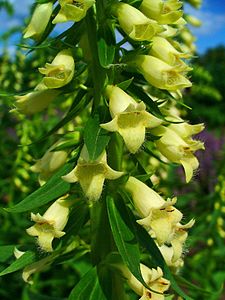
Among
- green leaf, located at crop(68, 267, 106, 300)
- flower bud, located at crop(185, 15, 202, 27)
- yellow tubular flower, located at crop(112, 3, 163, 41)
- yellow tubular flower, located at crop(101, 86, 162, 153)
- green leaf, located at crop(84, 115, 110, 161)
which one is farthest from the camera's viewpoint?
flower bud, located at crop(185, 15, 202, 27)

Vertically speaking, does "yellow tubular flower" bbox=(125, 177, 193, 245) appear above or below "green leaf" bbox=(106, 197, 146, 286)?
above

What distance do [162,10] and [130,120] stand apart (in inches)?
23.3

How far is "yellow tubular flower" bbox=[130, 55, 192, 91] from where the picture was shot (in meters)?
2.68

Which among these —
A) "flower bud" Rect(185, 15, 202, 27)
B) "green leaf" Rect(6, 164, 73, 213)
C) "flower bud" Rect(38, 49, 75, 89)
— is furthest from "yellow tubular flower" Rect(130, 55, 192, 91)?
"flower bud" Rect(185, 15, 202, 27)

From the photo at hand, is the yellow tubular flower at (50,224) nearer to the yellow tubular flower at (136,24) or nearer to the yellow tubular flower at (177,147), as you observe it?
the yellow tubular flower at (177,147)

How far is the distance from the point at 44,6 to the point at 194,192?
4706 mm

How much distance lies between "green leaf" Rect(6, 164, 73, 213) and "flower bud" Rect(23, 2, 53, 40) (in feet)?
2.26

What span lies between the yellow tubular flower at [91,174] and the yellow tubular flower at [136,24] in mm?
599

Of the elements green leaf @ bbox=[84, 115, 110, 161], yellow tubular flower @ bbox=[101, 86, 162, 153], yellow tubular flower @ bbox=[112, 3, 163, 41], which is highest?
yellow tubular flower @ bbox=[112, 3, 163, 41]

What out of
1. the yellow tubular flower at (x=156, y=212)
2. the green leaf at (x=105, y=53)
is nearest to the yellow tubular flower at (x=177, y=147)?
the yellow tubular flower at (x=156, y=212)

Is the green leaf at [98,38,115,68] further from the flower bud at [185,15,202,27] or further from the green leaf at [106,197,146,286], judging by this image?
the flower bud at [185,15,202,27]

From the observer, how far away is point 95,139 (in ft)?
8.11

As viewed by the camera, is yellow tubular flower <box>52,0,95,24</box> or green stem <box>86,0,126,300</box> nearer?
yellow tubular flower <box>52,0,95,24</box>

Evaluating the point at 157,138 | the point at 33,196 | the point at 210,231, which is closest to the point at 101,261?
the point at 33,196
